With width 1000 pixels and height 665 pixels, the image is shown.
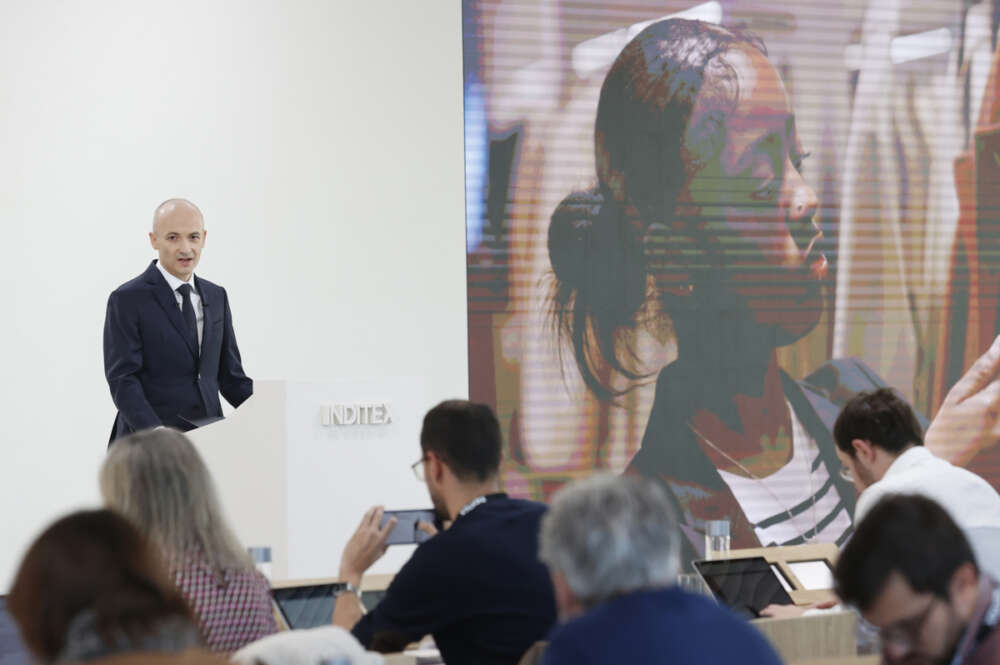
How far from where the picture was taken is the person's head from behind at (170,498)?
2.13m

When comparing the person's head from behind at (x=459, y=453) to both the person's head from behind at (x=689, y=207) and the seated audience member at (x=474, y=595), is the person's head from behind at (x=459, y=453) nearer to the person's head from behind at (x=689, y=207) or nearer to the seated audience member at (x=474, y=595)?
the seated audience member at (x=474, y=595)

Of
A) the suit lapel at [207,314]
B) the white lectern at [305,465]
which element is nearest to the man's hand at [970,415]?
the white lectern at [305,465]

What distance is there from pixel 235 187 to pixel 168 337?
1623 millimetres

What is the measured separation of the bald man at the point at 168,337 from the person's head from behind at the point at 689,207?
7.55ft

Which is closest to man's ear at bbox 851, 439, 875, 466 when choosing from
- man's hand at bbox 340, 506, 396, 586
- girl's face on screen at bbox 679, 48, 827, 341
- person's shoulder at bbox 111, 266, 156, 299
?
man's hand at bbox 340, 506, 396, 586

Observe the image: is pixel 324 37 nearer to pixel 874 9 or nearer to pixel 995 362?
pixel 874 9

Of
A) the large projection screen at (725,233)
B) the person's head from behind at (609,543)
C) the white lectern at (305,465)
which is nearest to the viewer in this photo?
the person's head from behind at (609,543)

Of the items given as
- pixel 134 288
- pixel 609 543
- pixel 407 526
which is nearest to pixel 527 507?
pixel 407 526

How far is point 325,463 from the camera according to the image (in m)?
3.81

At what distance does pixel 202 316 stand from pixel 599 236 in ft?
8.26

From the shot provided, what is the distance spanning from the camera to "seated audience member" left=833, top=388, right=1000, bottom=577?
3.07 m

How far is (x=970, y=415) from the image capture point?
6770 millimetres

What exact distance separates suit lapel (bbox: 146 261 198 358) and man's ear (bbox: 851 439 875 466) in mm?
2457

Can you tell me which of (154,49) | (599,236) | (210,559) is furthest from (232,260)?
(210,559)
